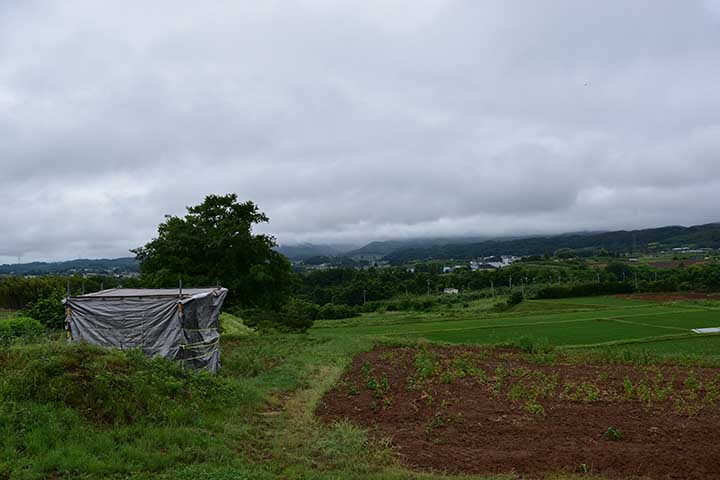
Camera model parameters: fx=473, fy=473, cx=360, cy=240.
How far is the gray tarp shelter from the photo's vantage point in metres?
11.7

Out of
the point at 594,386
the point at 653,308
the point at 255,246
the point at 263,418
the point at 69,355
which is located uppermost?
the point at 255,246

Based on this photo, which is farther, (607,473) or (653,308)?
(653,308)

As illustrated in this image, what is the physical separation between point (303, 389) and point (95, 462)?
235 inches

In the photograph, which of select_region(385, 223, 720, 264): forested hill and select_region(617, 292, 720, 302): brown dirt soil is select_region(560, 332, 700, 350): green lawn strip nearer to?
select_region(617, 292, 720, 302): brown dirt soil

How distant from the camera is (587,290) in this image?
60656 millimetres

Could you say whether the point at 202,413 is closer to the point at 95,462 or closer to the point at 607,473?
the point at 95,462

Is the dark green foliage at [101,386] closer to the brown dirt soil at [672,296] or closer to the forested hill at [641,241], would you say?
the brown dirt soil at [672,296]

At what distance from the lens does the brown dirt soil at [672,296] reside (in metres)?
51.8

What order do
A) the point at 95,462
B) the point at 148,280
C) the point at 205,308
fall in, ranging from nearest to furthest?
the point at 95,462 < the point at 205,308 < the point at 148,280

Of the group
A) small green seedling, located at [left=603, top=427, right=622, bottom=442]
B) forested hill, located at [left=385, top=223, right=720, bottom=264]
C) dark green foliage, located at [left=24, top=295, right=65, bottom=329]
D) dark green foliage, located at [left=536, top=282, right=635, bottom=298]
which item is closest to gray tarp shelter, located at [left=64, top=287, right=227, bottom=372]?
small green seedling, located at [left=603, top=427, right=622, bottom=442]

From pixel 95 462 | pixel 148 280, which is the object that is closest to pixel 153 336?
pixel 95 462

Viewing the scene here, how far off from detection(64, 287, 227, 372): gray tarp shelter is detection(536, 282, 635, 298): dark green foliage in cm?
5588

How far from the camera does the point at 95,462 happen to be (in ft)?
18.3

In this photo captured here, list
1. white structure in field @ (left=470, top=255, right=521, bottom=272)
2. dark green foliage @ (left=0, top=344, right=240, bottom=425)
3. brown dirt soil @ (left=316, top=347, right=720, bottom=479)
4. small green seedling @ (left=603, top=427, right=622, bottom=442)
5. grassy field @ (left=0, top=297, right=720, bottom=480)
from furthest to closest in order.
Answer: white structure in field @ (left=470, top=255, right=521, bottom=272)
small green seedling @ (left=603, top=427, right=622, bottom=442)
dark green foliage @ (left=0, top=344, right=240, bottom=425)
brown dirt soil @ (left=316, top=347, right=720, bottom=479)
grassy field @ (left=0, top=297, right=720, bottom=480)
